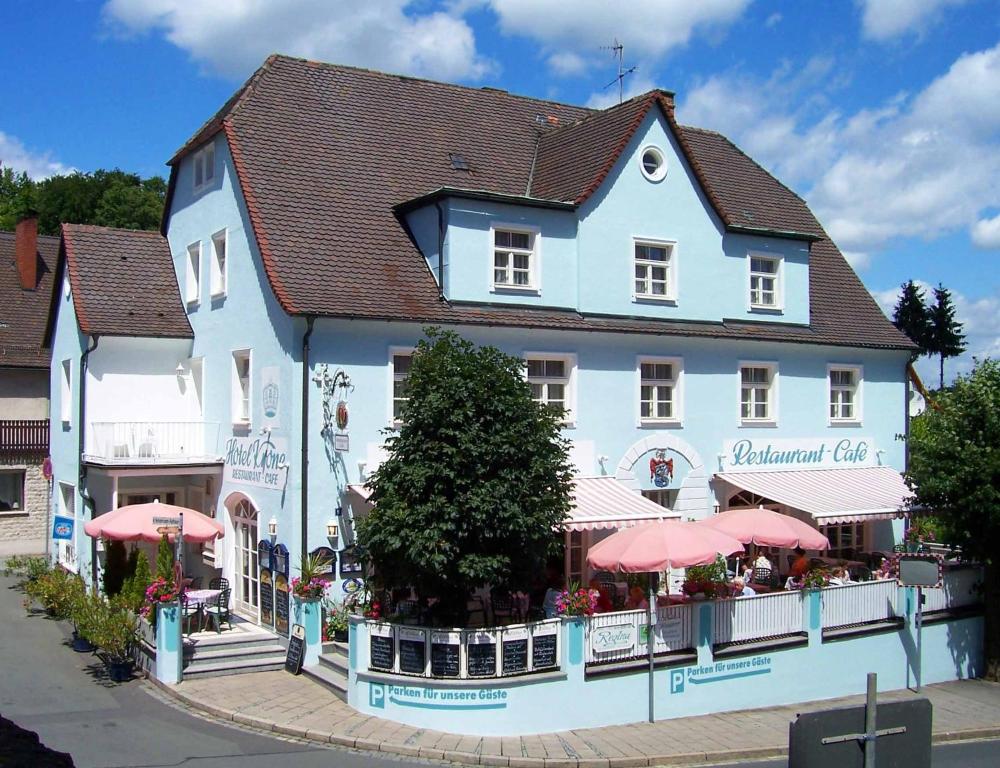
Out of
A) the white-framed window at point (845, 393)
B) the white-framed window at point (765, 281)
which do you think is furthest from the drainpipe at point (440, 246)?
the white-framed window at point (845, 393)

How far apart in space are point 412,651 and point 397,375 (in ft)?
19.5

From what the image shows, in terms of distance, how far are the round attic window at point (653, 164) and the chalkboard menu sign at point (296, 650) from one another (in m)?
11.9

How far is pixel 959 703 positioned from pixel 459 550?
1001cm

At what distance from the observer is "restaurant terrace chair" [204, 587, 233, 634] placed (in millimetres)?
20125

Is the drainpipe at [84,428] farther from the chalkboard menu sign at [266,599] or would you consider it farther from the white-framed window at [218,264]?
the chalkboard menu sign at [266,599]

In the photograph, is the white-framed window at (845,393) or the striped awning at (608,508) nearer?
the striped awning at (608,508)

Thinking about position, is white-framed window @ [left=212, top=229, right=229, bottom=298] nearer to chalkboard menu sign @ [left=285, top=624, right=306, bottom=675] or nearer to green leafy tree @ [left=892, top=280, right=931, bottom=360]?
chalkboard menu sign @ [left=285, top=624, right=306, bottom=675]

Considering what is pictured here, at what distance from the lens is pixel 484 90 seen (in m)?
27.0

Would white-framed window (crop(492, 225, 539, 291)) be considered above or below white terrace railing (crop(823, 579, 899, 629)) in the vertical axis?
above

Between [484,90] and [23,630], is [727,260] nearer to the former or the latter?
[484,90]

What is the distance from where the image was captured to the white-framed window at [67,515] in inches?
1029

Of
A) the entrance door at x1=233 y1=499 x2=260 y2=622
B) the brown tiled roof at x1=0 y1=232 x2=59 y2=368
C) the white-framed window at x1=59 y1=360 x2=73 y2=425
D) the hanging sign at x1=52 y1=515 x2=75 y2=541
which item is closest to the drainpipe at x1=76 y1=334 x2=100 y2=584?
the hanging sign at x1=52 y1=515 x2=75 y2=541

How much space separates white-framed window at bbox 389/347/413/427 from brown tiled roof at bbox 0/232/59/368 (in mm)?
15858

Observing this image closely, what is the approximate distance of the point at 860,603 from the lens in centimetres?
1997
